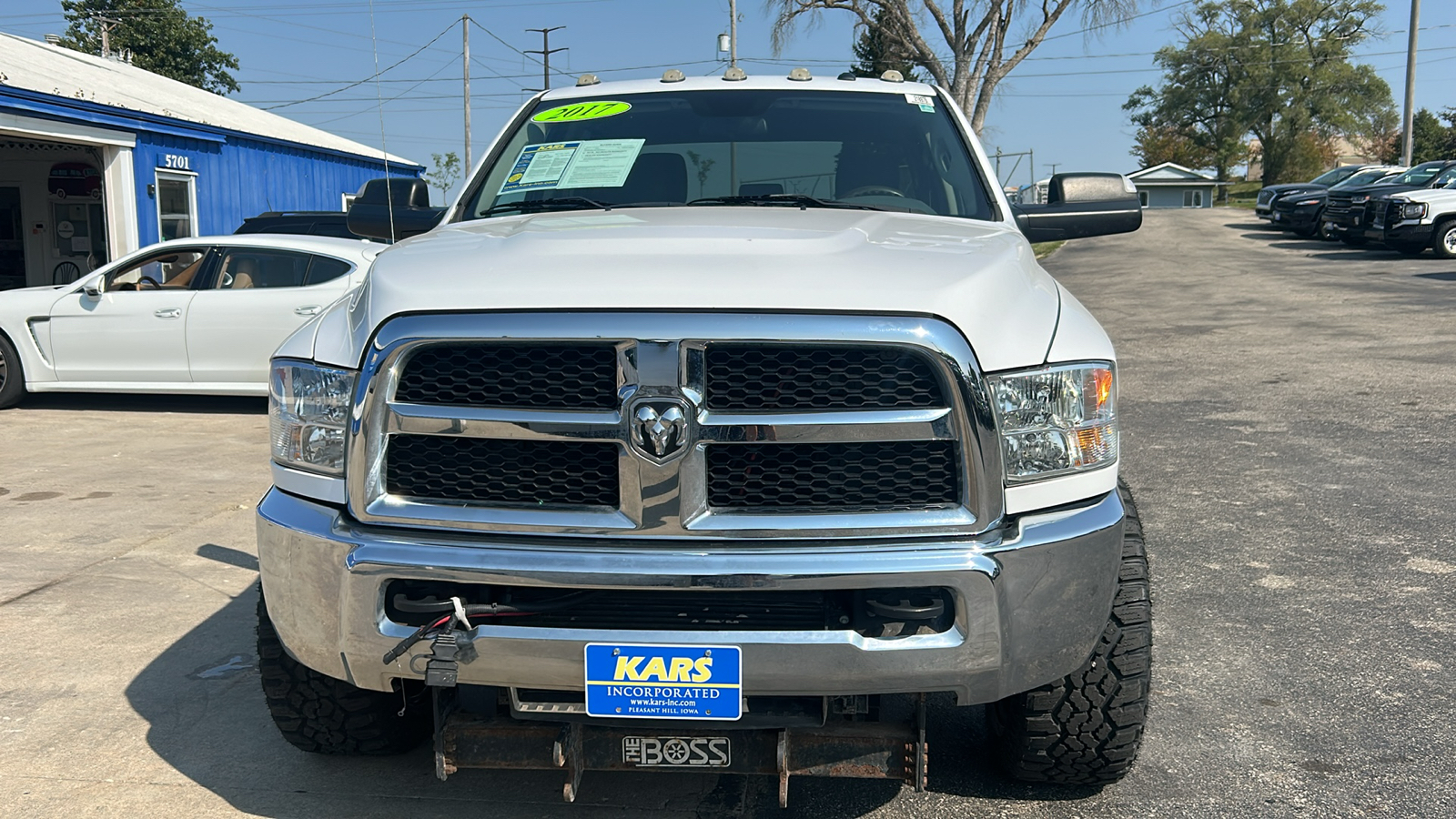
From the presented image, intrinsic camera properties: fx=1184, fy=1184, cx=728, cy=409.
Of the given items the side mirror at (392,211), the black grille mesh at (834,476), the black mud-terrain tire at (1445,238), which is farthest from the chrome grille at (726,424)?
the black mud-terrain tire at (1445,238)

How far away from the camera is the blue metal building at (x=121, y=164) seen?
1538cm

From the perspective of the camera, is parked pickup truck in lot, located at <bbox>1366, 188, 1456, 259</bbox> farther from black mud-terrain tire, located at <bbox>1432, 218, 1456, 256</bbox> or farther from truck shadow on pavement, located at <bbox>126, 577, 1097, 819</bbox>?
truck shadow on pavement, located at <bbox>126, 577, 1097, 819</bbox>

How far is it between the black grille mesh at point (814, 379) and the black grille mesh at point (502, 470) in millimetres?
282

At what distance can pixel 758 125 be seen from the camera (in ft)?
13.5

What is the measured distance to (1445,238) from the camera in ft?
70.1

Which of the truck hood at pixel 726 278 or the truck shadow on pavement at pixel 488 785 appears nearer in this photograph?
the truck hood at pixel 726 278

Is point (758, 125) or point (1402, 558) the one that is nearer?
point (758, 125)

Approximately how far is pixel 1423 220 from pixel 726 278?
75.1 ft

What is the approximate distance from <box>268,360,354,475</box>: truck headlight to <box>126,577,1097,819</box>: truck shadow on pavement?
963 mm

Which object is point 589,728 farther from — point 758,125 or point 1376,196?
point 1376,196

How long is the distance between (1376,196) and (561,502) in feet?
83.2

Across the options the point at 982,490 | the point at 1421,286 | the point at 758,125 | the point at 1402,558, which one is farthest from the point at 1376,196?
the point at 982,490

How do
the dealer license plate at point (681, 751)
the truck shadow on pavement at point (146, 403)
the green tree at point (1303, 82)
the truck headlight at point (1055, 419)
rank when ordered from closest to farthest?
the truck headlight at point (1055, 419) → the dealer license plate at point (681, 751) → the truck shadow on pavement at point (146, 403) → the green tree at point (1303, 82)

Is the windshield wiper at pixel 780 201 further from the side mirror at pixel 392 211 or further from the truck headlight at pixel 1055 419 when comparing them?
the truck headlight at pixel 1055 419
